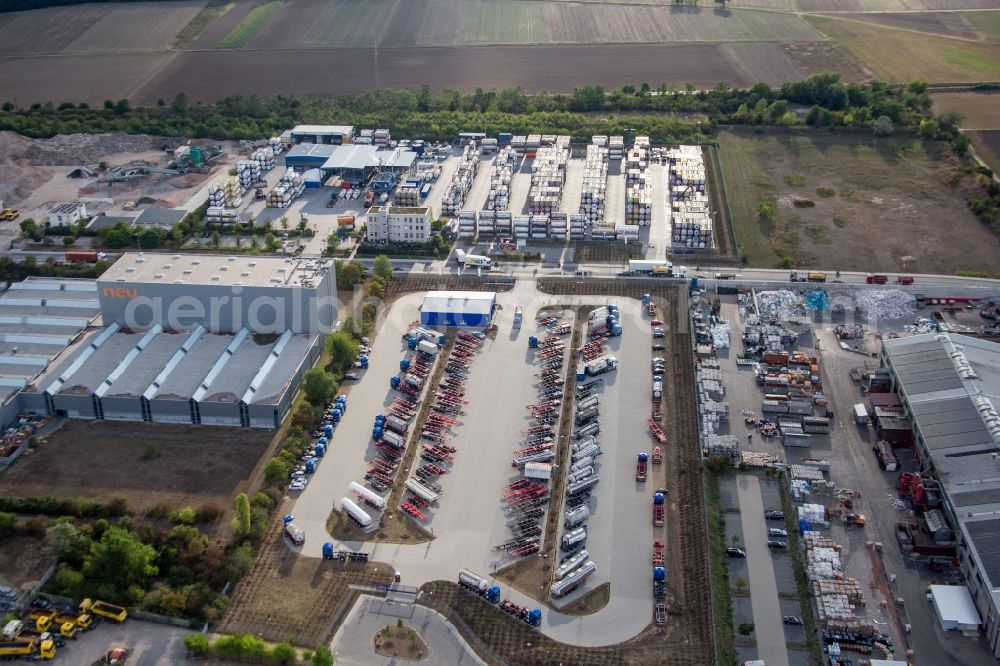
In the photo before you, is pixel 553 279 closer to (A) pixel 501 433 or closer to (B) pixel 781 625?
(A) pixel 501 433

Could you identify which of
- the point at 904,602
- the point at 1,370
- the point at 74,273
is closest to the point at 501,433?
the point at 904,602

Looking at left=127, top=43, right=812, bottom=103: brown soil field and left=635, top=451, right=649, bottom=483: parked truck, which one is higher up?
left=127, top=43, right=812, bottom=103: brown soil field

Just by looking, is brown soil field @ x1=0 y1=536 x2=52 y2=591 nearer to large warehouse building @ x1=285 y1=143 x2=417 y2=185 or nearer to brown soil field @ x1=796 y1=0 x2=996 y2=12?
large warehouse building @ x1=285 y1=143 x2=417 y2=185

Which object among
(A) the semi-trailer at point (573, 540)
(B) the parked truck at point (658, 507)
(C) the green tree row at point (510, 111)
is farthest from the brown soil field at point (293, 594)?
(C) the green tree row at point (510, 111)

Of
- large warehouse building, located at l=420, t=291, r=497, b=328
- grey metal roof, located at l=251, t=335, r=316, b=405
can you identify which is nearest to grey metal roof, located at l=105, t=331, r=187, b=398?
grey metal roof, located at l=251, t=335, r=316, b=405

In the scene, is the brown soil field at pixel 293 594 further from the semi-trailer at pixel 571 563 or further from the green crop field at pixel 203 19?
the green crop field at pixel 203 19
